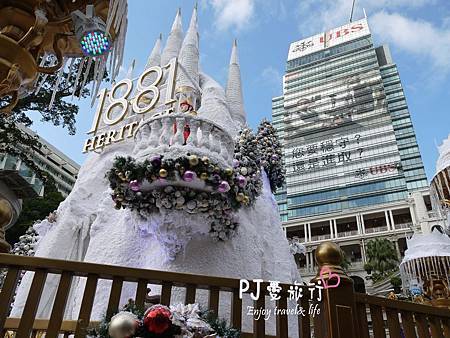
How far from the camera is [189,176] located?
4660 mm

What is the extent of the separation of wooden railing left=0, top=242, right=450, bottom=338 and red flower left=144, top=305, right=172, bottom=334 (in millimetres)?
474

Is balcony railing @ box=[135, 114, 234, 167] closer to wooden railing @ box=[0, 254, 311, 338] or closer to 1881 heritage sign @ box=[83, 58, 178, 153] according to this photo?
1881 heritage sign @ box=[83, 58, 178, 153]

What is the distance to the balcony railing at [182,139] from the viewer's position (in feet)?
16.5

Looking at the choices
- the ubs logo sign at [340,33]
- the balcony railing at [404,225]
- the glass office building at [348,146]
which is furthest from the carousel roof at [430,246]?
the ubs logo sign at [340,33]

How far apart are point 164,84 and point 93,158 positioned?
2562mm

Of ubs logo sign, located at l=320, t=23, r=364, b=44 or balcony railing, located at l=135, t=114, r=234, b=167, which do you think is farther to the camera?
ubs logo sign, located at l=320, t=23, r=364, b=44

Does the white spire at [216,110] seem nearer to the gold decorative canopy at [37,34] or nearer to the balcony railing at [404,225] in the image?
the gold decorative canopy at [37,34]

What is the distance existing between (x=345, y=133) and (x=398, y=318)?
54.2 meters

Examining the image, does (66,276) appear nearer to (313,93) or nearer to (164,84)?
(164,84)

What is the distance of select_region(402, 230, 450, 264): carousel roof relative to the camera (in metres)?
8.15

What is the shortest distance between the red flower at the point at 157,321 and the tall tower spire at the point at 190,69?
5.66m

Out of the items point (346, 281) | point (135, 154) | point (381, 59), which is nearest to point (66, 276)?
point (346, 281)

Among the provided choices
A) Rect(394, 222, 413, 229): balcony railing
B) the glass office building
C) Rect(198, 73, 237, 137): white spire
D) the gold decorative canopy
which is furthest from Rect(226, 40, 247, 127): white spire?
Rect(394, 222, 413, 229): balcony railing

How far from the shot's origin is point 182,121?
5379mm
